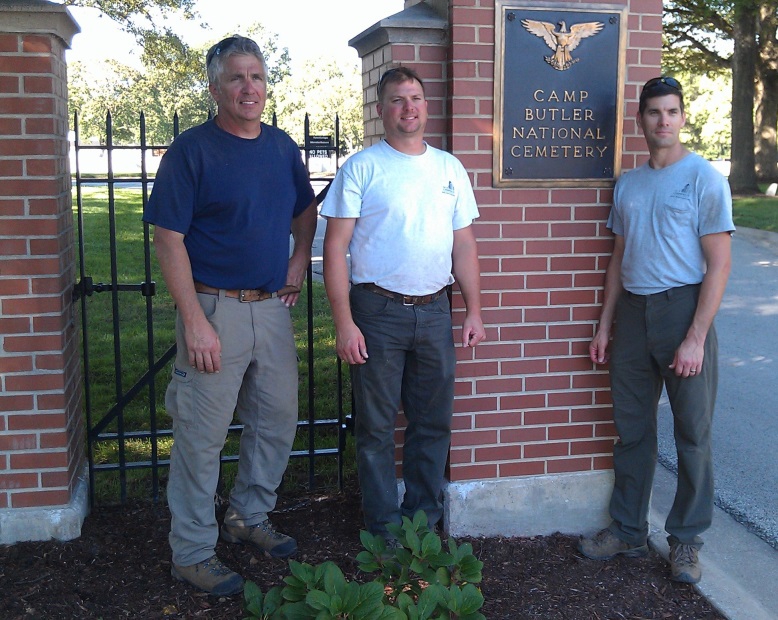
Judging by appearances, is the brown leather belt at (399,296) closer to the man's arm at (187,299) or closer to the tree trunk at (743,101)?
the man's arm at (187,299)

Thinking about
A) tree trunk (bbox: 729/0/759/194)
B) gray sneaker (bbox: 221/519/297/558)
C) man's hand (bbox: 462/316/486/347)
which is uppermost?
tree trunk (bbox: 729/0/759/194)

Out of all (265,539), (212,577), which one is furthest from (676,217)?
(212,577)

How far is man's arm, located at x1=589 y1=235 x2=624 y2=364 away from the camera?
12.0ft

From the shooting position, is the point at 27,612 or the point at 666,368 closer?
the point at 27,612

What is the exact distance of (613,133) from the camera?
375 centimetres

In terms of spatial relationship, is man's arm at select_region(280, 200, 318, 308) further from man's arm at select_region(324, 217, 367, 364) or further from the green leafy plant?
the green leafy plant

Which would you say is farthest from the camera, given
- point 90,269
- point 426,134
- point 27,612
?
point 90,269

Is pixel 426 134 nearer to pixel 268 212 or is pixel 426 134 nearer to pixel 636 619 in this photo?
pixel 268 212

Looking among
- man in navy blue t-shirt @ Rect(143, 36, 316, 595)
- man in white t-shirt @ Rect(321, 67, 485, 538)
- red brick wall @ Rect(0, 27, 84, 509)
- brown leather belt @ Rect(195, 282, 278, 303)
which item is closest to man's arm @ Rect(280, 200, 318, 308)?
man in navy blue t-shirt @ Rect(143, 36, 316, 595)

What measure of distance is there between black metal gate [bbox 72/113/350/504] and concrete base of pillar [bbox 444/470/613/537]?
28.8 inches

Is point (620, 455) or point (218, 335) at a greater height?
point (218, 335)

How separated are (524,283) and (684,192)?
2.59 feet

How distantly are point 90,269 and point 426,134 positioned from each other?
23.6ft

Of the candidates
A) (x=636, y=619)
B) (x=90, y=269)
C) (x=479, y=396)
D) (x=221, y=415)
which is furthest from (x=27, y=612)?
(x=90, y=269)
